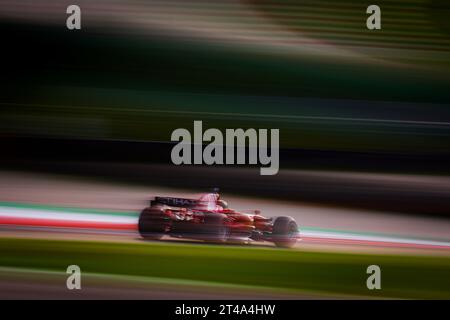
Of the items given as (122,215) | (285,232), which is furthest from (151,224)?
(285,232)

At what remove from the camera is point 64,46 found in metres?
3.22

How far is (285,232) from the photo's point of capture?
3283 mm

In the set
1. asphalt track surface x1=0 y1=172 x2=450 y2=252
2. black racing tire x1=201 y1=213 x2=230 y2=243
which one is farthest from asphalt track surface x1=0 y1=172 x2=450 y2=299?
black racing tire x1=201 y1=213 x2=230 y2=243

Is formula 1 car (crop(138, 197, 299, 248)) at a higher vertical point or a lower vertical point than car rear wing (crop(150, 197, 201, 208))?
lower

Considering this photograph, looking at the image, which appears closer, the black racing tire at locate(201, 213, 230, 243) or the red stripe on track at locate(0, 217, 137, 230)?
the red stripe on track at locate(0, 217, 137, 230)

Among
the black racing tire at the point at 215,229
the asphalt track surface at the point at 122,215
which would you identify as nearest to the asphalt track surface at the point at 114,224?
the asphalt track surface at the point at 122,215

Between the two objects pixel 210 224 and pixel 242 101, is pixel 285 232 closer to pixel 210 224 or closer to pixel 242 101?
pixel 210 224

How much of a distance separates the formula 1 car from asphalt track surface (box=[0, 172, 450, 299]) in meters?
0.04

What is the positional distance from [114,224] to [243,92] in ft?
3.56

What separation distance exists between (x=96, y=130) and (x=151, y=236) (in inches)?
27.3

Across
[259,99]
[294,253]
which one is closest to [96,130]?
[259,99]

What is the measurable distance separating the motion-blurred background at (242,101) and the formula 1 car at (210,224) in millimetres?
82

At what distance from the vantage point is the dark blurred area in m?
3.20

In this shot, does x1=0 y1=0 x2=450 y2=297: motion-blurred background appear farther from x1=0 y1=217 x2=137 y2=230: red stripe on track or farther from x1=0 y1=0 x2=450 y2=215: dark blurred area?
x1=0 y1=217 x2=137 y2=230: red stripe on track
